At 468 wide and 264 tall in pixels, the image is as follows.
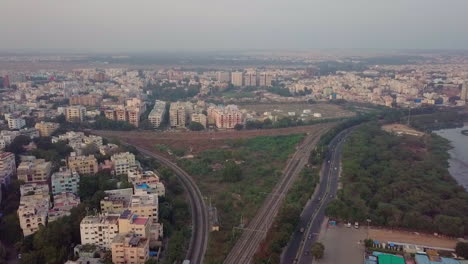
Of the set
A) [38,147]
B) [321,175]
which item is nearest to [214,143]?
[321,175]

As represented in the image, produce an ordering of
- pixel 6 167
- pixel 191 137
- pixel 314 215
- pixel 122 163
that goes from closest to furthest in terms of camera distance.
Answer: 1. pixel 314 215
2. pixel 6 167
3. pixel 122 163
4. pixel 191 137

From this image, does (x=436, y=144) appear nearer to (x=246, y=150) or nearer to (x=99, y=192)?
(x=246, y=150)

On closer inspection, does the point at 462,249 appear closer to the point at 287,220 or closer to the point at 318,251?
the point at 318,251

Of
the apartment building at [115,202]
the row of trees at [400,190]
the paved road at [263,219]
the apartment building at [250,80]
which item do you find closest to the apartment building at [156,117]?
the paved road at [263,219]

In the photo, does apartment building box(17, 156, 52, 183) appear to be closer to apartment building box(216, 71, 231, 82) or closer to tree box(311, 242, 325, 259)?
tree box(311, 242, 325, 259)

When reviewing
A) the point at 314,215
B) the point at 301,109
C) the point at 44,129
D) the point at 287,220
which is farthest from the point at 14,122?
the point at 301,109

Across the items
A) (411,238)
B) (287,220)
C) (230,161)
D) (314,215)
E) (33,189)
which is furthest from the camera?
(230,161)
